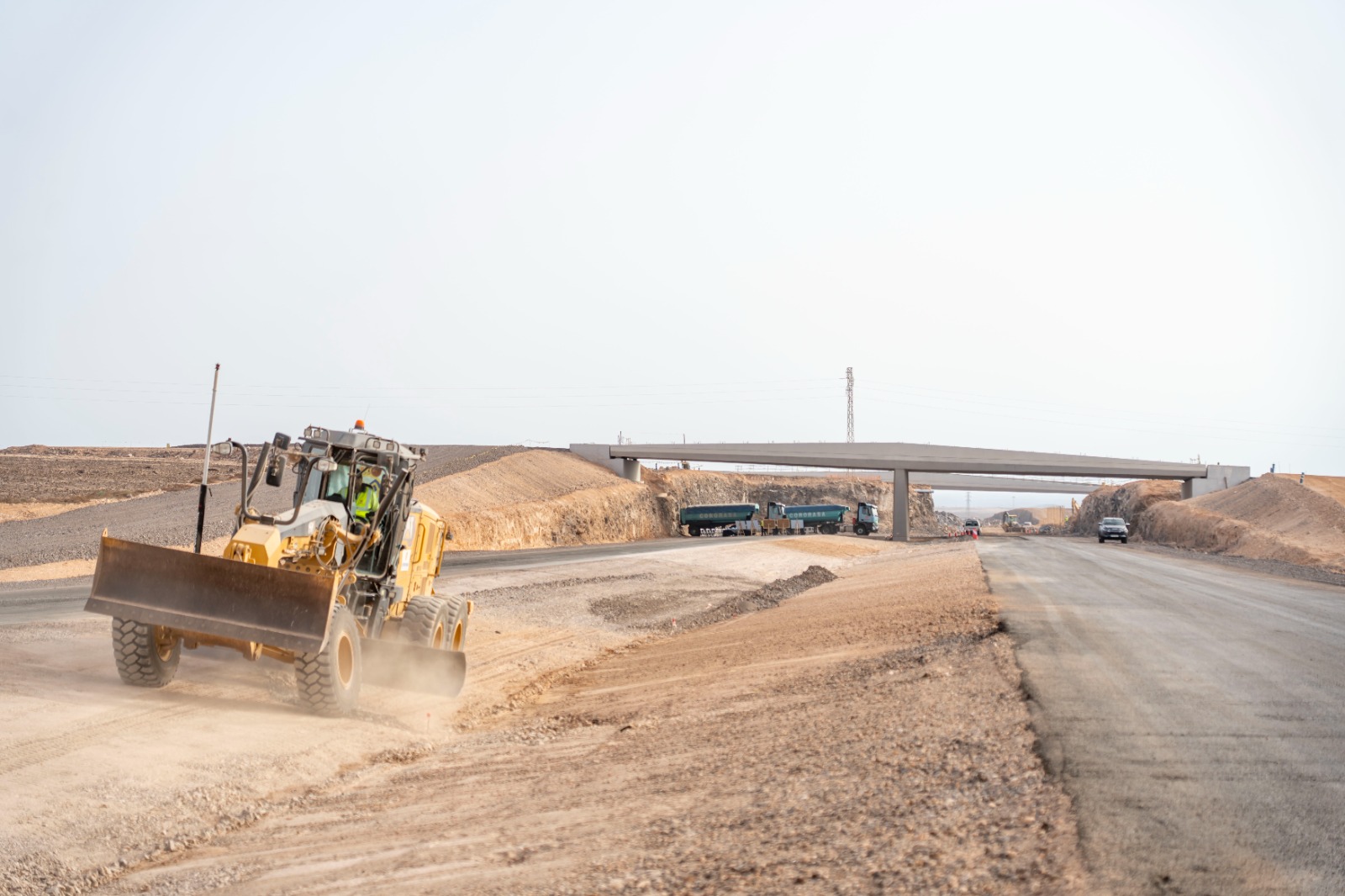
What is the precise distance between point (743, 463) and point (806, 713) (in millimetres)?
80312

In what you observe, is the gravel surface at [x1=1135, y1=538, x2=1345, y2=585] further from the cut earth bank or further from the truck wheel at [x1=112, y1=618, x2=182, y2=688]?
the truck wheel at [x1=112, y1=618, x2=182, y2=688]

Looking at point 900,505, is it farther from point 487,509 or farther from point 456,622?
point 456,622

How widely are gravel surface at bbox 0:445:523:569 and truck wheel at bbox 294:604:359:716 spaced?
1598cm

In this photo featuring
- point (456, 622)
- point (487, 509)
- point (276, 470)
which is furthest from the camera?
point (487, 509)

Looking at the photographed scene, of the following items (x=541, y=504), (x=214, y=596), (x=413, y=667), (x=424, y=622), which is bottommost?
(x=413, y=667)

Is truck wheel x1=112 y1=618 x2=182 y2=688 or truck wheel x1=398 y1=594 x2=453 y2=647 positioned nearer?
truck wheel x1=112 y1=618 x2=182 y2=688

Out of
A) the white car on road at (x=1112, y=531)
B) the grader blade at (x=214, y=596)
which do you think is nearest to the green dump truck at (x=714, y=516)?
the white car on road at (x=1112, y=531)

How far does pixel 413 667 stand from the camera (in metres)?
12.5

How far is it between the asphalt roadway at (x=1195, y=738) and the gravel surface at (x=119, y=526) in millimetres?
19841

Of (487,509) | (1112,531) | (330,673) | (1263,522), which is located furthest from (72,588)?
(1112,531)

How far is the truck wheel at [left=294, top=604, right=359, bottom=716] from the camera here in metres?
10.3

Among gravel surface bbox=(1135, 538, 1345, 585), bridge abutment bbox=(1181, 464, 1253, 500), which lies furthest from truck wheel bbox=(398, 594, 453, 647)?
bridge abutment bbox=(1181, 464, 1253, 500)

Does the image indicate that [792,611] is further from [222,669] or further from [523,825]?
[523,825]

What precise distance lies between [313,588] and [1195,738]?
8.08 meters
